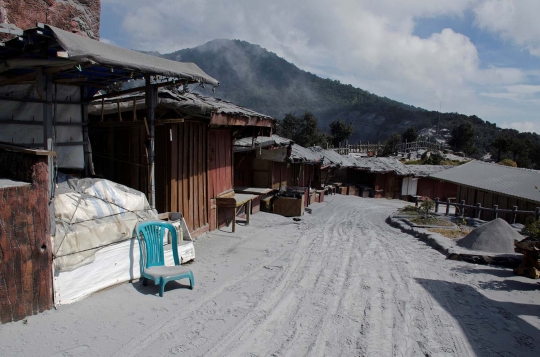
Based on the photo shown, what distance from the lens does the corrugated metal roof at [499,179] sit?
15.0 metres

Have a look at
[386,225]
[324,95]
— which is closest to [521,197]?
[386,225]

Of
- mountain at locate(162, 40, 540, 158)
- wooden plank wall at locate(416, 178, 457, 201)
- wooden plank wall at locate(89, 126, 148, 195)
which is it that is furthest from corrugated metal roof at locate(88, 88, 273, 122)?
mountain at locate(162, 40, 540, 158)

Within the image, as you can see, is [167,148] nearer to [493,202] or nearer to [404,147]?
[493,202]

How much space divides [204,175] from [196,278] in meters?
3.49

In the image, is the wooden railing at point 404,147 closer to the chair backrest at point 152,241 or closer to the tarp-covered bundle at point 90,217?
the chair backrest at point 152,241

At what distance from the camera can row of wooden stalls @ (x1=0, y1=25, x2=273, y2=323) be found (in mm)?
4227

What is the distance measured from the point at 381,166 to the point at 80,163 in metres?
26.1

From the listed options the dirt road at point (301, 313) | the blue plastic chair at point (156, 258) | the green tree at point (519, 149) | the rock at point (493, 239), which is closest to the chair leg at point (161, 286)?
the blue plastic chair at point (156, 258)

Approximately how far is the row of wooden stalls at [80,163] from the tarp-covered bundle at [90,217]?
0.01 meters

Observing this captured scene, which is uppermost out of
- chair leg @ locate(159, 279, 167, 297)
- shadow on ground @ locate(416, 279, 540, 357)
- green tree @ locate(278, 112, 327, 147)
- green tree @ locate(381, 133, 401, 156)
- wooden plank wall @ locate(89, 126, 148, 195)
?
green tree @ locate(278, 112, 327, 147)

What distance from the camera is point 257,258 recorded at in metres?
7.69

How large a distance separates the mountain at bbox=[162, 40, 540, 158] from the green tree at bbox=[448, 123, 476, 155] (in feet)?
19.9

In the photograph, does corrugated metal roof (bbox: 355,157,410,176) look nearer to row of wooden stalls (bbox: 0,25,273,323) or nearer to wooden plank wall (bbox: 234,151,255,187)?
wooden plank wall (bbox: 234,151,255,187)

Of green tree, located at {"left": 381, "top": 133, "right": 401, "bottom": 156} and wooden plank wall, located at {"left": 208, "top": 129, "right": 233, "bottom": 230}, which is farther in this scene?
green tree, located at {"left": 381, "top": 133, "right": 401, "bottom": 156}
